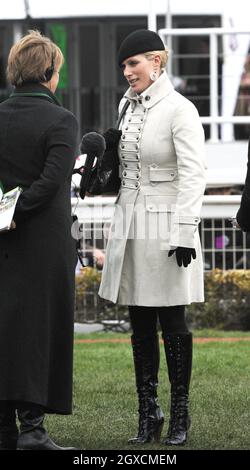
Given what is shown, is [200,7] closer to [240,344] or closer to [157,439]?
[240,344]

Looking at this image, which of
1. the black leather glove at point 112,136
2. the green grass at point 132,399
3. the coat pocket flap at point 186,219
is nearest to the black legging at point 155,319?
the coat pocket flap at point 186,219

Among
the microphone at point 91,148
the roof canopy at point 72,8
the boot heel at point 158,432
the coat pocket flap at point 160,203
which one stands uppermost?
the roof canopy at point 72,8

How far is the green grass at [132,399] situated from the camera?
6.62 meters

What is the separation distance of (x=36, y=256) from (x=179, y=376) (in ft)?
3.65

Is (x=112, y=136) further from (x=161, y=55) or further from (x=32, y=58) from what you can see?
(x=32, y=58)

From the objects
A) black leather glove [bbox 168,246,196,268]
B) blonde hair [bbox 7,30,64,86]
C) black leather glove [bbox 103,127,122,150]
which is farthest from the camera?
black leather glove [bbox 103,127,122,150]

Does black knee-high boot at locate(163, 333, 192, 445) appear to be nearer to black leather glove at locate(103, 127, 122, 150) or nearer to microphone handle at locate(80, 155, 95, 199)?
microphone handle at locate(80, 155, 95, 199)

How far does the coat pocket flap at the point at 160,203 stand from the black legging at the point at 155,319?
0.54 m

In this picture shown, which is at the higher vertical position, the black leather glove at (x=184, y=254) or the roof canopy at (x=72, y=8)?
the roof canopy at (x=72, y=8)

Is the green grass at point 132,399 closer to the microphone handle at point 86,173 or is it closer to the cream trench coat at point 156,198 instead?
the cream trench coat at point 156,198

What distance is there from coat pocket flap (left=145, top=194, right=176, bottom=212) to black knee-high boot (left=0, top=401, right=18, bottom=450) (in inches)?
52.5

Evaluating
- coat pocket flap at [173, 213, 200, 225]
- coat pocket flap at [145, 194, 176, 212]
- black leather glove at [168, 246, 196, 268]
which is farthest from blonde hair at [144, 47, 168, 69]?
black leather glove at [168, 246, 196, 268]

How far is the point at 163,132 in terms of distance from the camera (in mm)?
6496

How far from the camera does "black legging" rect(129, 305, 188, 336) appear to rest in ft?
21.4
